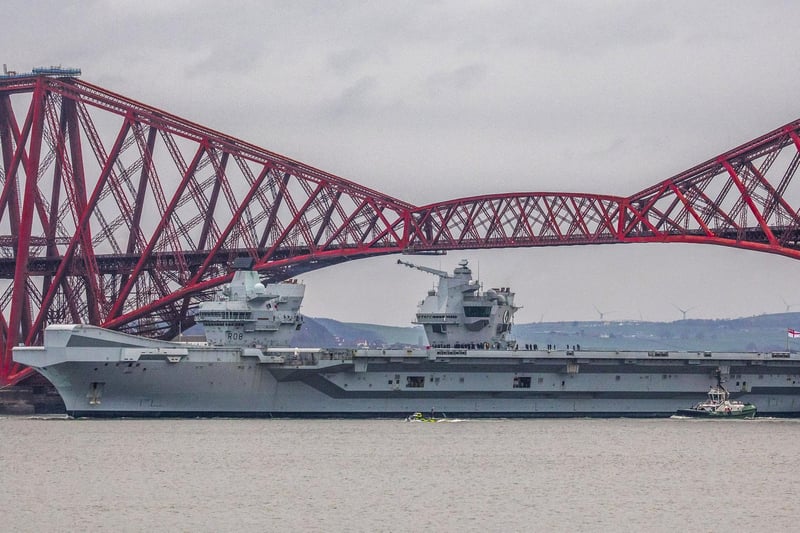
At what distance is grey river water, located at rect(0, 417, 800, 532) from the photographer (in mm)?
44875

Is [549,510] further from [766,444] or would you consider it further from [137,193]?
[137,193]

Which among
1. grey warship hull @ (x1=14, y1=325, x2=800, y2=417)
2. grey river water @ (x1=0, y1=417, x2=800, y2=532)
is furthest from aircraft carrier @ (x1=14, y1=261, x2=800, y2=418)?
grey river water @ (x1=0, y1=417, x2=800, y2=532)

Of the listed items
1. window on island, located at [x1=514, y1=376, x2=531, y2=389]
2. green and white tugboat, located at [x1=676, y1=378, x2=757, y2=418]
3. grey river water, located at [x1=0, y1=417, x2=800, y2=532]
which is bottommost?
grey river water, located at [x1=0, y1=417, x2=800, y2=532]

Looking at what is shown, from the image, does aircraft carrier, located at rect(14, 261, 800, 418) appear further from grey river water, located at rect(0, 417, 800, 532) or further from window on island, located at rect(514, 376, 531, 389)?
grey river water, located at rect(0, 417, 800, 532)

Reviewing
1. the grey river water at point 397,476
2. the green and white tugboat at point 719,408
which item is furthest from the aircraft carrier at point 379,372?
the grey river water at point 397,476

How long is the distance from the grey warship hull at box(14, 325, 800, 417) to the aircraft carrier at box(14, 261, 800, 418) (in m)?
0.05

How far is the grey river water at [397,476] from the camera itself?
4488 cm

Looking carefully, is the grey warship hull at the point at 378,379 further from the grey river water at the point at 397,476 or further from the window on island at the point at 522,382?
the grey river water at the point at 397,476

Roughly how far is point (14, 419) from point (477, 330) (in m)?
22.4

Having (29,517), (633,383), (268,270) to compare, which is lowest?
(29,517)

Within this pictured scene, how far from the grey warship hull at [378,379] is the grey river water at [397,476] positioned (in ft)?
5.09

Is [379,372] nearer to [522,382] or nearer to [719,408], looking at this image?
[522,382]

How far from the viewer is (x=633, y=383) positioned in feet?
239

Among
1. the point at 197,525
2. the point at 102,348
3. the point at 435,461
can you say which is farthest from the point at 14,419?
the point at 197,525
